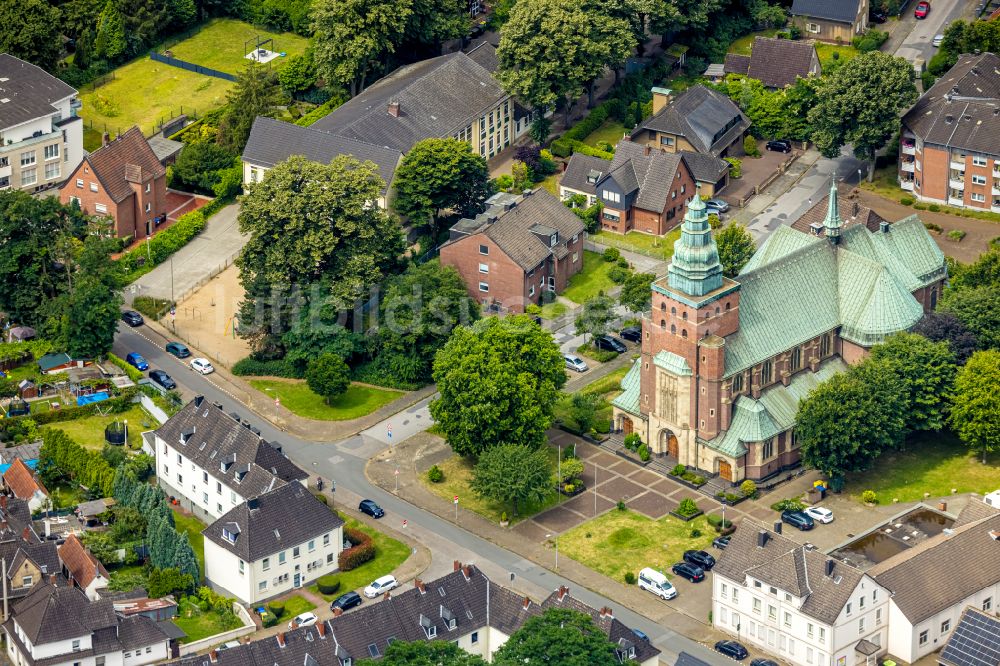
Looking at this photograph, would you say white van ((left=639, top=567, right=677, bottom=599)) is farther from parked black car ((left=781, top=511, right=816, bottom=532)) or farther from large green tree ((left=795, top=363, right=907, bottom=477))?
large green tree ((left=795, top=363, right=907, bottom=477))

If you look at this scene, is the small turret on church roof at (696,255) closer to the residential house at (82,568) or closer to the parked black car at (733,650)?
the parked black car at (733,650)

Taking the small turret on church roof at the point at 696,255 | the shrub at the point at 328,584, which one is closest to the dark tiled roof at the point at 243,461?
the shrub at the point at 328,584

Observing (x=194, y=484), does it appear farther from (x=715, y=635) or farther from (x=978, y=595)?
A: (x=978, y=595)

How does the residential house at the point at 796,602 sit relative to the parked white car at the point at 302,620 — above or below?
above

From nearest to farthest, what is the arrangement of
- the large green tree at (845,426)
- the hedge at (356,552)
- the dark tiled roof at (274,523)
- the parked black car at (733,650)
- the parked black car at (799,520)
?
1. the parked black car at (733,650)
2. the dark tiled roof at (274,523)
3. the hedge at (356,552)
4. the parked black car at (799,520)
5. the large green tree at (845,426)

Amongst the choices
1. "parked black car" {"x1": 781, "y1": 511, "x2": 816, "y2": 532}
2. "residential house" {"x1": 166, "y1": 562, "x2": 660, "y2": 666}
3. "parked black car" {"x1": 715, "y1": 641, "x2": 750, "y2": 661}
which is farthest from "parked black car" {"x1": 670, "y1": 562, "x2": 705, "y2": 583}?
"residential house" {"x1": 166, "y1": 562, "x2": 660, "y2": 666}

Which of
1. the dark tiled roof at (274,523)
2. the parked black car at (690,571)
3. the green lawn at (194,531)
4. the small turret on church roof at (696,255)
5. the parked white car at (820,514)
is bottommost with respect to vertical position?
the green lawn at (194,531)
